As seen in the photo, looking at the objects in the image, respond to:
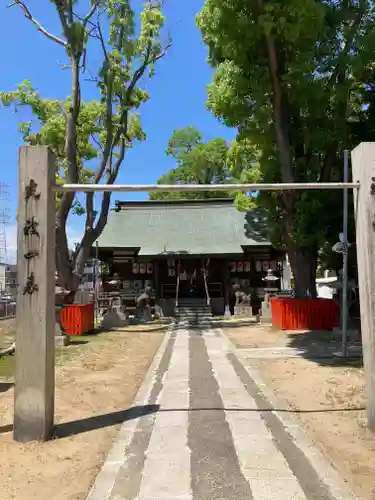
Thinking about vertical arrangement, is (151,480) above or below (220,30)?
below

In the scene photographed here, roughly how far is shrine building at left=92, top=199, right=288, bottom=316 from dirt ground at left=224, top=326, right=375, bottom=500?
9875 millimetres

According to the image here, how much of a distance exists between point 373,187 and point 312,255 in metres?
12.1

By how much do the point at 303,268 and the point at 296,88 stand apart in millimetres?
6736

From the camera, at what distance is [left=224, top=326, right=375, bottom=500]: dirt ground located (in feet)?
14.9

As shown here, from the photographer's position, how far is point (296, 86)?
42.7 ft

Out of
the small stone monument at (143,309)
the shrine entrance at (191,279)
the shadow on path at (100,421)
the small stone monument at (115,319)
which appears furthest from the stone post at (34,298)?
the shrine entrance at (191,279)

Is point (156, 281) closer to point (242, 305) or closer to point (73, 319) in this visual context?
point (242, 305)

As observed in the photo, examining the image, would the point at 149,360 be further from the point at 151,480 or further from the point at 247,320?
the point at 247,320

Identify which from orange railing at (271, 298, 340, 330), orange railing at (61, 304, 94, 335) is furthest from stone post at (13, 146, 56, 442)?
orange railing at (271, 298, 340, 330)

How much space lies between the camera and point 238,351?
11938 mm

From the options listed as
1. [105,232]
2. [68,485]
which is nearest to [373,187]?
[68,485]

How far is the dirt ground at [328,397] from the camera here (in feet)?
14.9

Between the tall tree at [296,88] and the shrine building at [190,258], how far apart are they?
6.69m

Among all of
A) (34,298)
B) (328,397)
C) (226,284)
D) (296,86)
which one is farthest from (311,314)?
(34,298)
